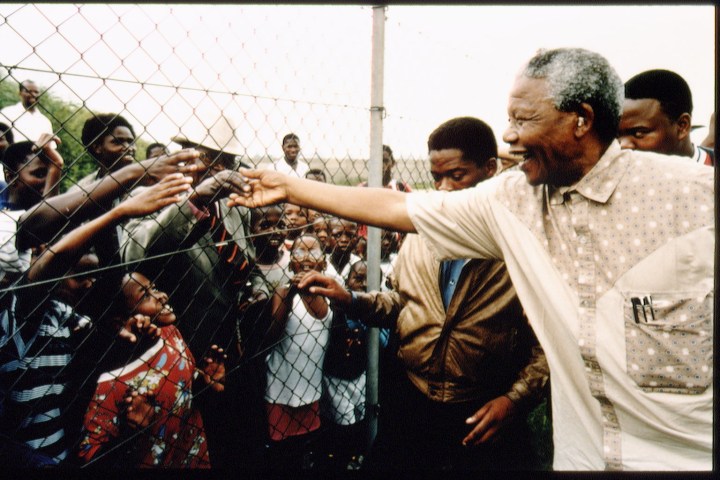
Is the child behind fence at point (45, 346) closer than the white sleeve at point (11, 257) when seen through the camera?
Yes

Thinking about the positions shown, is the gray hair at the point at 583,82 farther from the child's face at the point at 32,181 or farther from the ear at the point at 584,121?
the child's face at the point at 32,181

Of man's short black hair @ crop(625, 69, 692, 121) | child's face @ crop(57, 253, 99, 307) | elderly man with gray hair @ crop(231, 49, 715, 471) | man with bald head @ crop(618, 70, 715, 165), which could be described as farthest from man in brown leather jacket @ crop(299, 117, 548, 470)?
man's short black hair @ crop(625, 69, 692, 121)

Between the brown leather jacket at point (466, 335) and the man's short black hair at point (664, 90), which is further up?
the man's short black hair at point (664, 90)

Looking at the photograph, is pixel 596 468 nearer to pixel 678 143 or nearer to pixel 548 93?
pixel 548 93

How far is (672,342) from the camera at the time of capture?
1353 mm

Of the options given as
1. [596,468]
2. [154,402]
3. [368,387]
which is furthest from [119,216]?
[596,468]

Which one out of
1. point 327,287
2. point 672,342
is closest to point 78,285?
point 327,287

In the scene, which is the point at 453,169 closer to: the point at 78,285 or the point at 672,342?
the point at 672,342

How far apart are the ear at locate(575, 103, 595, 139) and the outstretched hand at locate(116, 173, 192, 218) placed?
1.38 m

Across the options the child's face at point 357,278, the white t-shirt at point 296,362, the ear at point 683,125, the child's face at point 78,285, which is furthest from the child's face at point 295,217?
the ear at point 683,125

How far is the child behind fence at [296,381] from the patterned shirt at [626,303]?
4.56ft

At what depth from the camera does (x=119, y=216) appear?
5.52 ft

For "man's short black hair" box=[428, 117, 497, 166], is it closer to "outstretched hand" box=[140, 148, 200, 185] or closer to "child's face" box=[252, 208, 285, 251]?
"child's face" box=[252, 208, 285, 251]

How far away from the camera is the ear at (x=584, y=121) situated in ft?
4.91
